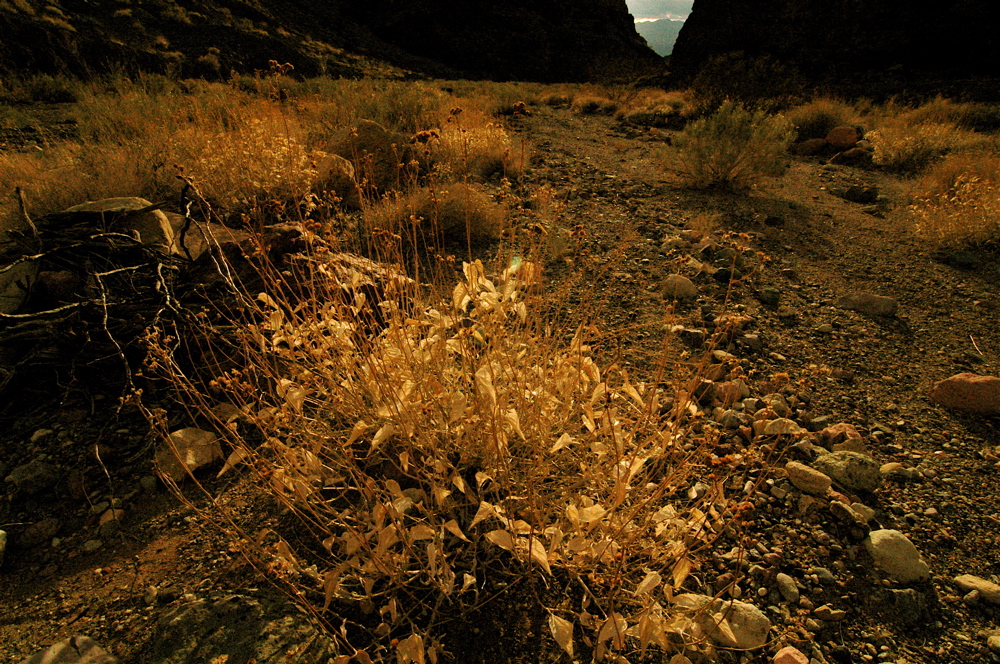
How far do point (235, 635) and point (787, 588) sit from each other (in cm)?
171

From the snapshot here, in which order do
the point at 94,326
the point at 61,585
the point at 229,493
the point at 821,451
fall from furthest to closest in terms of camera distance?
the point at 94,326 → the point at 821,451 → the point at 229,493 → the point at 61,585

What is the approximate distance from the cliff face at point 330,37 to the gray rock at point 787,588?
11.9 m

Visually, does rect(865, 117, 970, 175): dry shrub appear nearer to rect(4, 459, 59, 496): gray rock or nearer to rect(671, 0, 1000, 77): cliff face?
rect(4, 459, 59, 496): gray rock

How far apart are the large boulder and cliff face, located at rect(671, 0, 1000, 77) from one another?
17.7m

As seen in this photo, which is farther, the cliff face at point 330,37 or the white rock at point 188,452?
the cliff face at point 330,37

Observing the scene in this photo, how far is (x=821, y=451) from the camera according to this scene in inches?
80.7

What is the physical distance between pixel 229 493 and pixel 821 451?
252 centimetres

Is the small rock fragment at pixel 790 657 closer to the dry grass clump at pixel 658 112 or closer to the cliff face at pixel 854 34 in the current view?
the dry grass clump at pixel 658 112

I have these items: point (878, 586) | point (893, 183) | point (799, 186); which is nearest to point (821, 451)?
point (878, 586)

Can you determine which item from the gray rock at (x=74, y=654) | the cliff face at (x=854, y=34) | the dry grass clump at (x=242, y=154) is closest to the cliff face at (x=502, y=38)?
the cliff face at (x=854, y=34)

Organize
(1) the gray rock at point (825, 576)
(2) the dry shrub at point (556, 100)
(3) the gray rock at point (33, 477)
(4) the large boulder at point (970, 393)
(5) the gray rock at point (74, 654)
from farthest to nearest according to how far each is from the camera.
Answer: (2) the dry shrub at point (556, 100)
(4) the large boulder at point (970, 393)
(3) the gray rock at point (33, 477)
(1) the gray rock at point (825, 576)
(5) the gray rock at point (74, 654)

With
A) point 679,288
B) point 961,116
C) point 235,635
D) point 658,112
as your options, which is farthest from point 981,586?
point 961,116

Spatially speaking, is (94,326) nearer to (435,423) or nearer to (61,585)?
(61,585)

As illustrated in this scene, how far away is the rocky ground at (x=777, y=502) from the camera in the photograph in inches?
54.8
